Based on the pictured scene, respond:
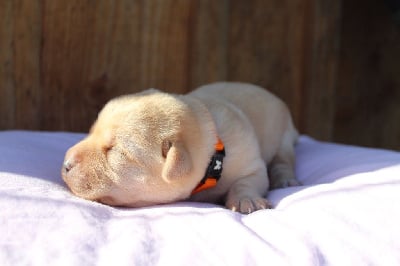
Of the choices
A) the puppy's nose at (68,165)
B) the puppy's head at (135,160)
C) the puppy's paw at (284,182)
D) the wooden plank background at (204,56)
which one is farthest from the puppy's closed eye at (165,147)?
the wooden plank background at (204,56)

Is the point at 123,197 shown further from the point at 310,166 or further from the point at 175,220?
the point at 310,166

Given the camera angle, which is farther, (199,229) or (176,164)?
(176,164)

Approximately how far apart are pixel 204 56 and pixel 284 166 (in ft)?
3.47

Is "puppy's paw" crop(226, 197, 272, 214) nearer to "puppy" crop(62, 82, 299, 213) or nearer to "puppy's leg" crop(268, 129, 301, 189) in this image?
"puppy" crop(62, 82, 299, 213)

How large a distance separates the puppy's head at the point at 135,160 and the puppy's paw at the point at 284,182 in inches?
24.5

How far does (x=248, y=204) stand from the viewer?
193 cm

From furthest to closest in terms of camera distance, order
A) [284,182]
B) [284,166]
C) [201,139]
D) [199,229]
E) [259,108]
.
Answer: [259,108] < [284,166] < [284,182] < [201,139] < [199,229]

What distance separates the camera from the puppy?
1.86m

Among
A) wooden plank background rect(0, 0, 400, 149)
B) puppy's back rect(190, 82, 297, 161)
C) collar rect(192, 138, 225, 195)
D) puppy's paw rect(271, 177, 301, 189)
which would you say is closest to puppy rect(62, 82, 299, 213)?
collar rect(192, 138, 225, 195)

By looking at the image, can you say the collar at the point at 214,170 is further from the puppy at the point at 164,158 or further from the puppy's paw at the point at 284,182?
the puppy's paw at the point at 284,182

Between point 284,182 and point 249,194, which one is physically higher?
point 249,194

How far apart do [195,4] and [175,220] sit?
206 centimetres

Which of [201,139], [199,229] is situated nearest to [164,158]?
[201,139]

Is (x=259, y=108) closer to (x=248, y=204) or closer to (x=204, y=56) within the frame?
(x=204, y=56)
